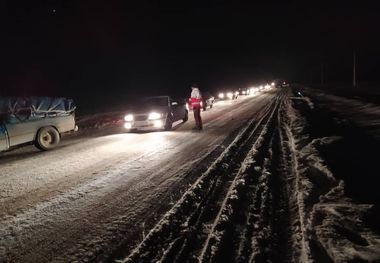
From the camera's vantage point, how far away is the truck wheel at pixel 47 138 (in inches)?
457

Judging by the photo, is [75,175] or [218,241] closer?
[218,241]

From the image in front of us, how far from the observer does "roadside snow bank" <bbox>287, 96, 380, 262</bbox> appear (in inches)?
141

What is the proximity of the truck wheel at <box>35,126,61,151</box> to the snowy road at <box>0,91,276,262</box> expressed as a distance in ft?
3.35

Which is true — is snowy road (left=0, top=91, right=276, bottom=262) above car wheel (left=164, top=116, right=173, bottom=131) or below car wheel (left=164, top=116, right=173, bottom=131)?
below

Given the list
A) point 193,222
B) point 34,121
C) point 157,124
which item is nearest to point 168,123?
point 157,124

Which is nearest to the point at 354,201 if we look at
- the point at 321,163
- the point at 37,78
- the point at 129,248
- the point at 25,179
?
the point at 321,163

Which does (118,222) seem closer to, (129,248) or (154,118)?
(129,248)

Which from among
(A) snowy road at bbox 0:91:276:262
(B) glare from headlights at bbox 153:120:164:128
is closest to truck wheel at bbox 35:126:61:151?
(A) snowy road at bbox 0:91:276:262

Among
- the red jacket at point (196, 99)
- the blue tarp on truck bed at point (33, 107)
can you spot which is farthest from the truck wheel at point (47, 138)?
the red jacket at point (196, 99)

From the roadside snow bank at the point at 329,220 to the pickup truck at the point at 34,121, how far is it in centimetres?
874

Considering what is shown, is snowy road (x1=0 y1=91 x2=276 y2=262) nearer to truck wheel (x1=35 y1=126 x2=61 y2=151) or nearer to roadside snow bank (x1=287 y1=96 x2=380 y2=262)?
truck wheel (x1=35 y1=126 x2=61 y2=151)

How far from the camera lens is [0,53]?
6488cm

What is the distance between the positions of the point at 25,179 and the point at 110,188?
2416mm

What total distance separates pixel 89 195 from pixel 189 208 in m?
2.03
